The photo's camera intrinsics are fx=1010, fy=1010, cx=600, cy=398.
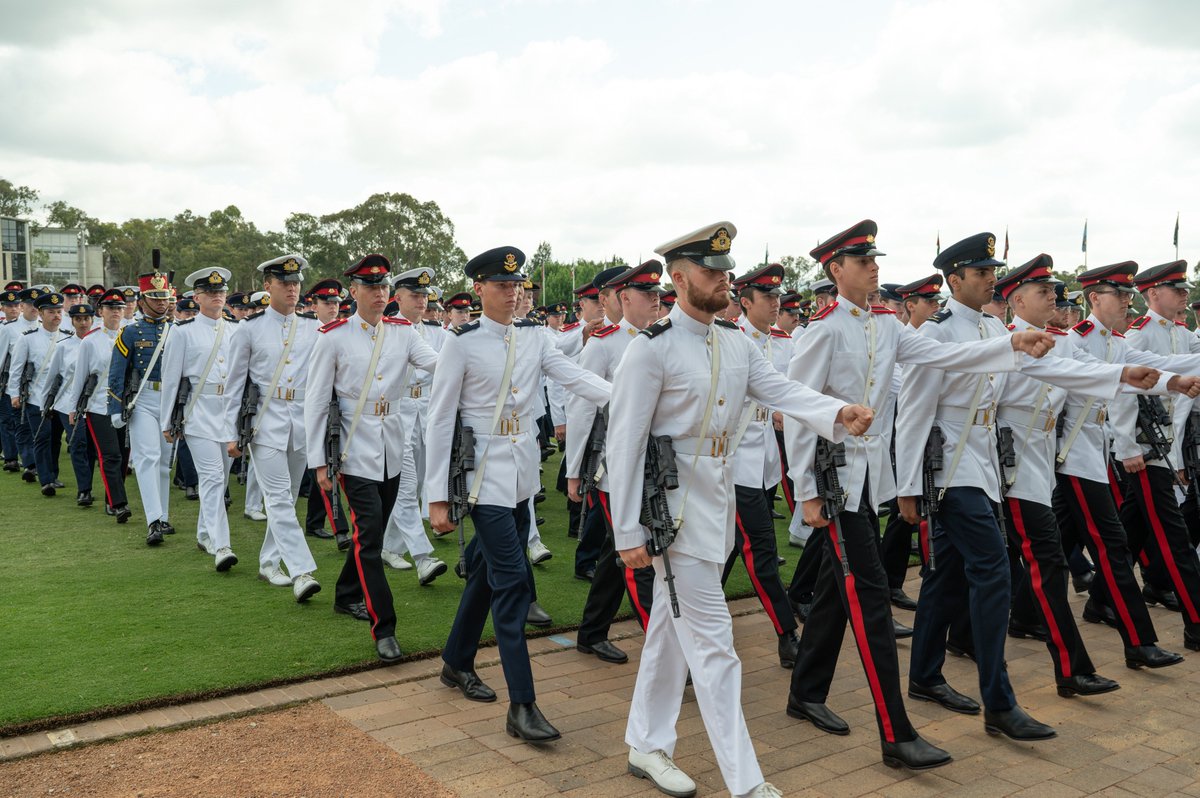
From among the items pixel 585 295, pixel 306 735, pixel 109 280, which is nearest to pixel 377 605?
pixel 306 735

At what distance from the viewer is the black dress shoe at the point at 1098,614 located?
658cm

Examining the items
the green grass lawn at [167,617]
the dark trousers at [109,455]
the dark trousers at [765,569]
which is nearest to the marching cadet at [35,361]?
the dark trousers at [109,455]

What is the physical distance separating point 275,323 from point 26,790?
4.50 meters

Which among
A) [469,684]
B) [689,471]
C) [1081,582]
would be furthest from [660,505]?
[1081,582]

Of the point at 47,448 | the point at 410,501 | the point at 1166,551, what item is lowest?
the point at 47,448

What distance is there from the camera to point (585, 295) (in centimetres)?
1200

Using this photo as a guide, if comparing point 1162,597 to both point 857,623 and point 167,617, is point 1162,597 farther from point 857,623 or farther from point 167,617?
point 167,617

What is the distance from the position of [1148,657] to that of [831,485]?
257 centimetres

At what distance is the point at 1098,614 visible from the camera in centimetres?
662

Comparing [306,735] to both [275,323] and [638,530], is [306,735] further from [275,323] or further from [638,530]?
[275,323]

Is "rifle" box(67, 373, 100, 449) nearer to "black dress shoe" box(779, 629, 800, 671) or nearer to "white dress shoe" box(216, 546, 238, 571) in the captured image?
"white dress shoe" box(216, 546, 238, 571)

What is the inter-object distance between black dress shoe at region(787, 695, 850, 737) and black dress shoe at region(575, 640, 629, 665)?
1169mm

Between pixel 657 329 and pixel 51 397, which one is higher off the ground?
pixel 657 329

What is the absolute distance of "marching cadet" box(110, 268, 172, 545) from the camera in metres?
8.95
